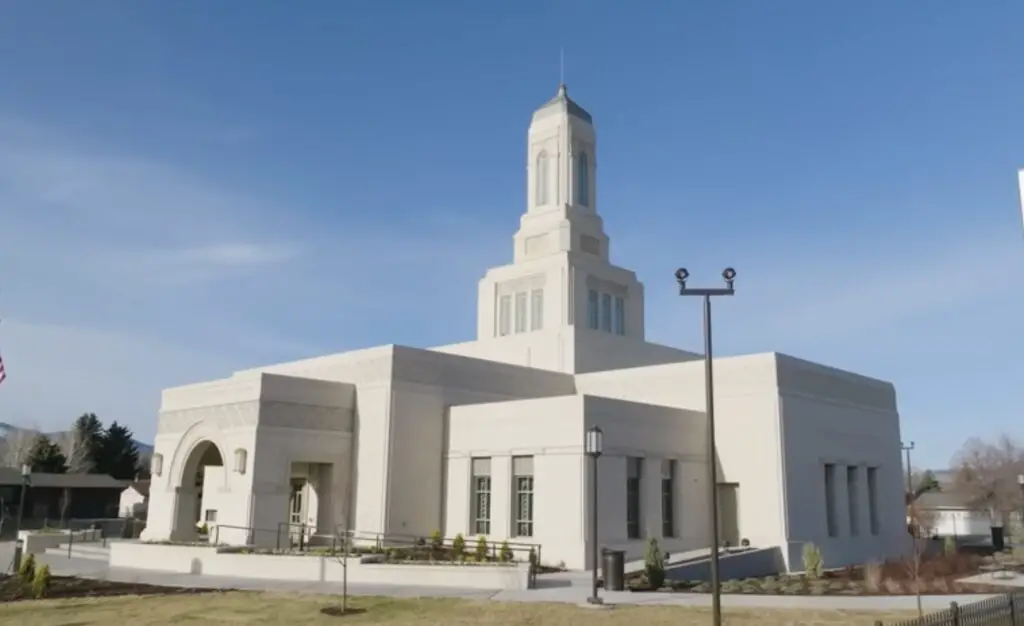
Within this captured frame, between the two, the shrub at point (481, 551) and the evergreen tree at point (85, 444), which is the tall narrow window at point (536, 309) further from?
the evergreen tree at point (85, 444)

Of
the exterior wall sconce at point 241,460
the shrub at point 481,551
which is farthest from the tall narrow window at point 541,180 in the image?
the shrub at point 481,551

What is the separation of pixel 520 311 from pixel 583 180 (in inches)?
292

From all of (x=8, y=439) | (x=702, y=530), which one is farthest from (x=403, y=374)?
(x=8, y=439)

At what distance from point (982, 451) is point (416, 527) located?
102m

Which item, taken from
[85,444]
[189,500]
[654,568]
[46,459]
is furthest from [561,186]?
[85,444]

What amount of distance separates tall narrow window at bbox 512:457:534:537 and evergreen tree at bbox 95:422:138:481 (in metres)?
55.0

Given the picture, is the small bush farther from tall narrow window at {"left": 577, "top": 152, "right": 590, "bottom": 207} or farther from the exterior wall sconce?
tall narrow window at {"left": 577, "top": 152, "right": 590, "bottom": 207}

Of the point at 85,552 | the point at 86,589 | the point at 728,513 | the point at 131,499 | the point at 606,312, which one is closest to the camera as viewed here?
the point at 86,589

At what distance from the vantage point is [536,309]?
132 feet

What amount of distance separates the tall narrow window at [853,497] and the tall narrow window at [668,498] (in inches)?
323

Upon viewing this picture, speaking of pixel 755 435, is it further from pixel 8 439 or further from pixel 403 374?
pixel 8 439

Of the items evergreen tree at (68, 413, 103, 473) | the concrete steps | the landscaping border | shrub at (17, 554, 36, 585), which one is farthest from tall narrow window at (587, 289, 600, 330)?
evergreen tree at (68, 413, 103, 473)

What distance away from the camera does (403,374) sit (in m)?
31.0

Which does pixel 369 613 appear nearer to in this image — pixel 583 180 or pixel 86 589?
pixel 86 589
